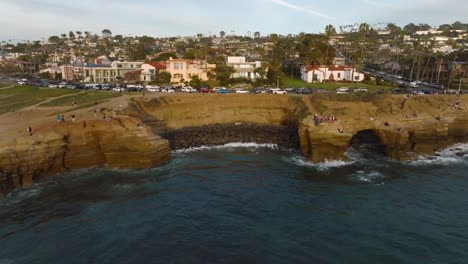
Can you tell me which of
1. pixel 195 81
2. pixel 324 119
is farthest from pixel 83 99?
pixel 324 119

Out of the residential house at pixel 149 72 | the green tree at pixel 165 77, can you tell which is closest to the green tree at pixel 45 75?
the residential house at pixel 149 72

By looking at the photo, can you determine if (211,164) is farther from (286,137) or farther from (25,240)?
(25,240)

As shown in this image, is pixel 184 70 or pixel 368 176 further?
pixel 184 70

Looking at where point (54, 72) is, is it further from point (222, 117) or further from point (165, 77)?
point (222, 117)

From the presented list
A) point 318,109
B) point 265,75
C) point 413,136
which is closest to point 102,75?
point 265,75

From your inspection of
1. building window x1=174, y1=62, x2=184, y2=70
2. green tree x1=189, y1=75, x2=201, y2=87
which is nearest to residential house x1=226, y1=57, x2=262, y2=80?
green tree x1=189, y1=75, x2=201, y2=87

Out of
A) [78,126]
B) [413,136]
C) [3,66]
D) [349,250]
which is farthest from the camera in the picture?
[3,66]
